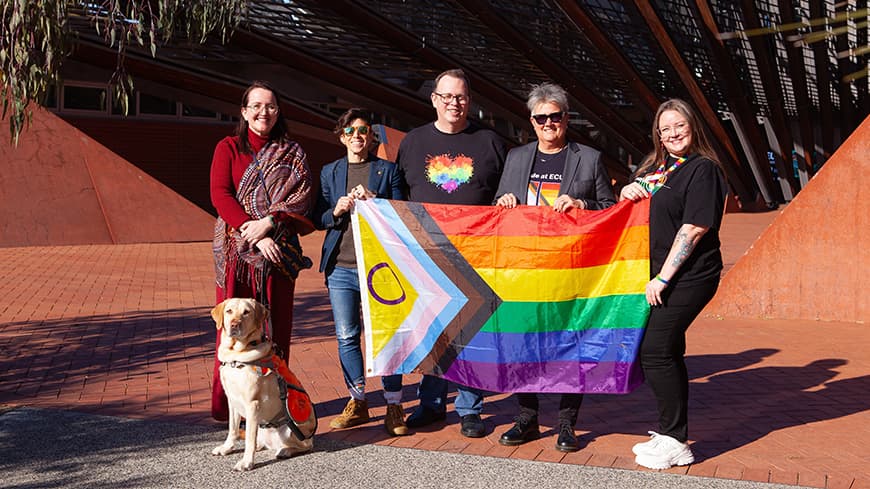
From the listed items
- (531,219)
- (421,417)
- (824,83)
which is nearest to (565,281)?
(531,219)

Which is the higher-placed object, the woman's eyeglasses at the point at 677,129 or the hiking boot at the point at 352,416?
the woman's eyeglasses at the point at 677,129

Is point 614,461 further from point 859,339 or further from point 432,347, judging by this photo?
point 859,339

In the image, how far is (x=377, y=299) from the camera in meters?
5.10

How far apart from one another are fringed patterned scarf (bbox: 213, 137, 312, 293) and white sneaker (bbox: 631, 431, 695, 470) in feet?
6.80

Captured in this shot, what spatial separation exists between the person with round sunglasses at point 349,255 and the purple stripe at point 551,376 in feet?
1.43

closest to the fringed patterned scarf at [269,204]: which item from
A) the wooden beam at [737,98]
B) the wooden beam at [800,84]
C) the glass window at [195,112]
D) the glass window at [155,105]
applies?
the glass window at [155,105]

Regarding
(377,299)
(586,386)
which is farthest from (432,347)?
(586,386)

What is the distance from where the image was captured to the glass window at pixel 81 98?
942 inches

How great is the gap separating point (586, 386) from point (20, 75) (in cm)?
383

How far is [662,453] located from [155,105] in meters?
22.9

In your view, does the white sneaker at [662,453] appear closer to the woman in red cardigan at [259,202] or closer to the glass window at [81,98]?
the woman in red cardigan at [259,202]

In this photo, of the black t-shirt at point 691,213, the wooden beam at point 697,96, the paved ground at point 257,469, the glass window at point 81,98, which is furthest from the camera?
the wooden beam at point 697,96

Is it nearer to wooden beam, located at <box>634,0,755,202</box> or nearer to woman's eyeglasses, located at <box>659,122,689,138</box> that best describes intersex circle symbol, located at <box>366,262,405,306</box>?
woman's eyeglasses, located at <box>659,122,689,138</box>

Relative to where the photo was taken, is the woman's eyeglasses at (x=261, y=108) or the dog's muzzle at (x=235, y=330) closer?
the dog's muzzle at (x=235, y=330)
